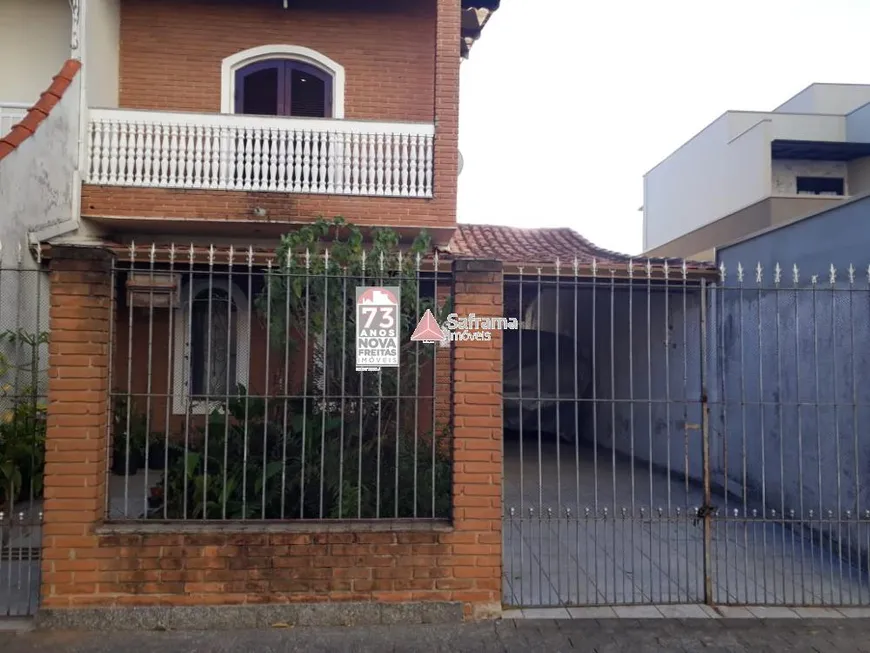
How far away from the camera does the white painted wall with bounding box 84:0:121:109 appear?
7.67m

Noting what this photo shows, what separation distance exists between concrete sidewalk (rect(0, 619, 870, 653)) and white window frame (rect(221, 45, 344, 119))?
6.77 m

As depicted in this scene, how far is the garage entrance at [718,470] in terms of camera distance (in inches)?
181

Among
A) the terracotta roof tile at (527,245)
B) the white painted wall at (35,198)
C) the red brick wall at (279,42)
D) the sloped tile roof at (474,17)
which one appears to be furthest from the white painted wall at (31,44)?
the terracotta roof tile at (527,245)

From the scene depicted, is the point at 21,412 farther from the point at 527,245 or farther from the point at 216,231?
the point at 527,245

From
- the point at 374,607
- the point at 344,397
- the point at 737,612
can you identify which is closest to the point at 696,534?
the point at 737,612

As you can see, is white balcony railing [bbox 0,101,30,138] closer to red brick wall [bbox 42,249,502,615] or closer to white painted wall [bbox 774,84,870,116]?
red brick wall [bbox 42,249,502,615]

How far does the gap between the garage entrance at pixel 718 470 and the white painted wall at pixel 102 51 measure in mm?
6045

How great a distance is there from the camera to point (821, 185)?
56.5 ft

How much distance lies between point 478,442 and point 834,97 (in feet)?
69.0

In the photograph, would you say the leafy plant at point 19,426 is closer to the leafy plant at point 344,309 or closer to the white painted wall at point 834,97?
the leafy plant at point 344,309

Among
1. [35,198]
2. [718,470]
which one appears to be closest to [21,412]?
[35,198]

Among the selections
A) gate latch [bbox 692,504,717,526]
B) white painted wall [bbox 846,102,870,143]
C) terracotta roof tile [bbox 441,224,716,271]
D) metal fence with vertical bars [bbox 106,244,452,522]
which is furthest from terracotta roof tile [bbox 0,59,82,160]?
white painted wall [bbox 846,102,870,143]

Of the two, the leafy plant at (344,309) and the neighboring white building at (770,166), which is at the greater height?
the neighboring white building at (770,166)

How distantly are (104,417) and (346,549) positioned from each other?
182cm
